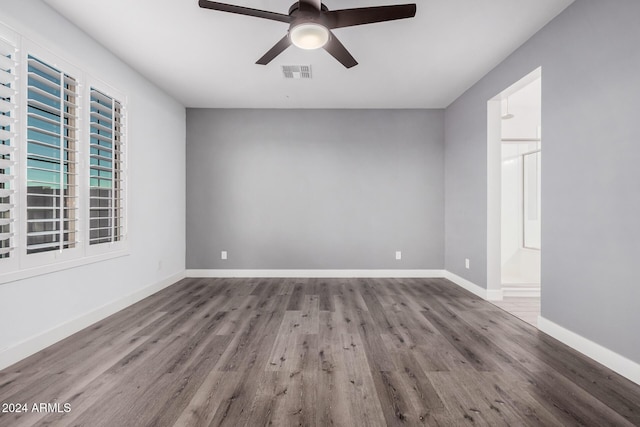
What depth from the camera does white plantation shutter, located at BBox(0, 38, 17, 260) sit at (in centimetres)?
195

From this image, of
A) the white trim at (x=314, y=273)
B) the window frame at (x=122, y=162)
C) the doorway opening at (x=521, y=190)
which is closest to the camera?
the window frame at (x=122, y=162)

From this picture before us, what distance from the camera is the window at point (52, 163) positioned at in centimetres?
203

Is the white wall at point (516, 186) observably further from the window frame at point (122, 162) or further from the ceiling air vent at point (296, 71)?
the window frame at point (122, 162)

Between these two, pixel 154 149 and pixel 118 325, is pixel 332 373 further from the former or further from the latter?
pixel 154 149

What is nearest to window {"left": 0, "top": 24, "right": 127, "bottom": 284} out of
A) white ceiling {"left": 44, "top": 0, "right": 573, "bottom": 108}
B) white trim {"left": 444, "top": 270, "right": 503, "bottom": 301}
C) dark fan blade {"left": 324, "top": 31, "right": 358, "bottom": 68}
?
white ceiling {"left": 44, "top": 0, "right": 573, "bottom": 108}

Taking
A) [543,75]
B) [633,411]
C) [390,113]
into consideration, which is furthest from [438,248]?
[633,411]

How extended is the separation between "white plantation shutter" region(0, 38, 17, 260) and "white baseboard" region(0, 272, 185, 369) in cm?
67

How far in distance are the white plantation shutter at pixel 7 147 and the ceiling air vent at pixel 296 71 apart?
2.26m

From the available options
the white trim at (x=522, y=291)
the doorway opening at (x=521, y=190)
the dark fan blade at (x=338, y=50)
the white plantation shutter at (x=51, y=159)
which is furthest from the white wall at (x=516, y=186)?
the white plantation shutter at (x=51, y=159)

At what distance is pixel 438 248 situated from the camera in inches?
188

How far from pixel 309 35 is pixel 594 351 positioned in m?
3.00

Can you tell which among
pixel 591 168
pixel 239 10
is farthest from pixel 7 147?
pixel 591 168

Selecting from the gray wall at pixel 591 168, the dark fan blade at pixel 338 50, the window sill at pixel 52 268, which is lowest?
the window sill at pixel 52 268

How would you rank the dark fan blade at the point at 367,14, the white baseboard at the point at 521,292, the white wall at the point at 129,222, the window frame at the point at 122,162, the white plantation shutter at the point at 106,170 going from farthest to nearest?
the white baseboard at the point at 521,292
the white plantation shutter at the point at 106,170
the window frame at the point at 122,162
the white wall at the point at 129,222
the dark fan blade at the point at 367,14
